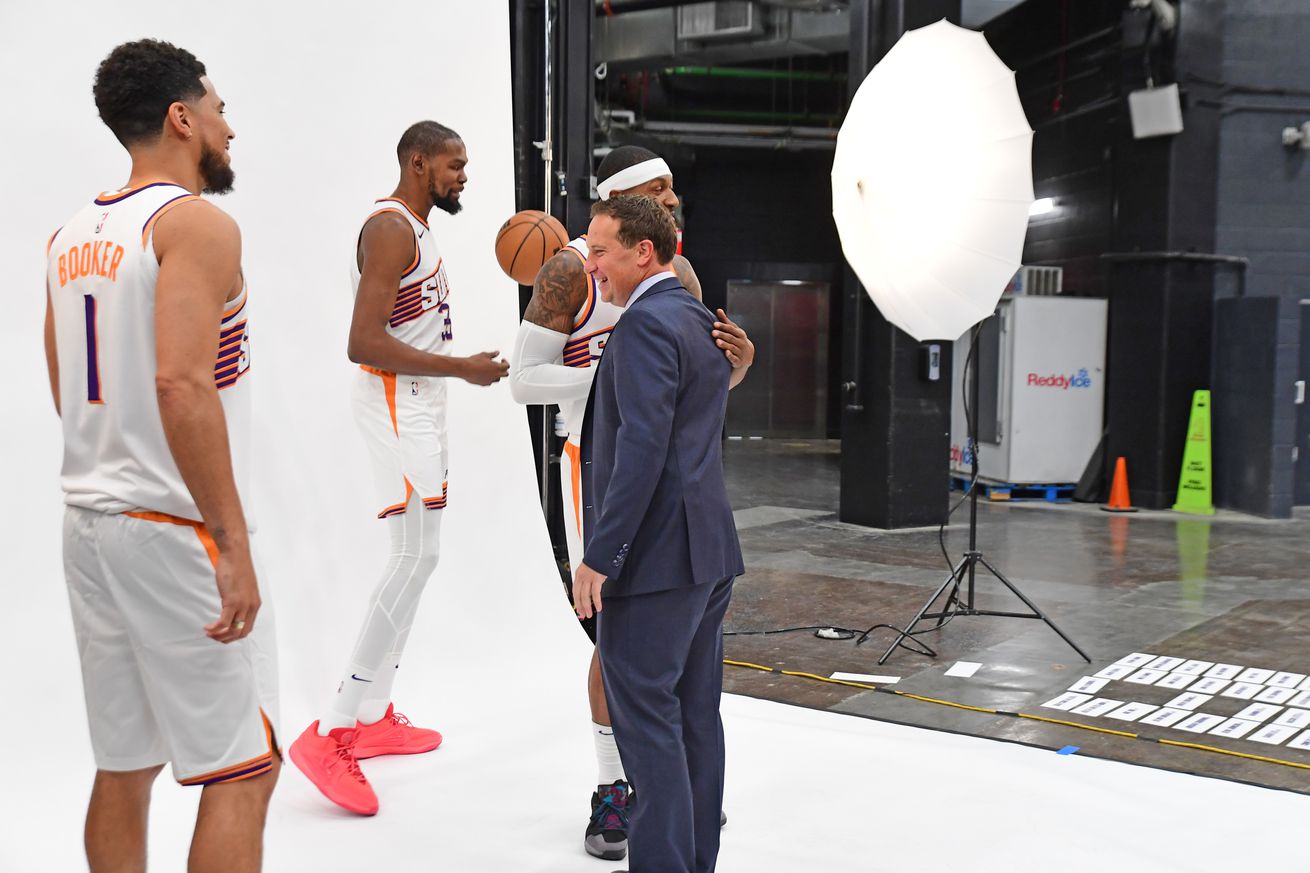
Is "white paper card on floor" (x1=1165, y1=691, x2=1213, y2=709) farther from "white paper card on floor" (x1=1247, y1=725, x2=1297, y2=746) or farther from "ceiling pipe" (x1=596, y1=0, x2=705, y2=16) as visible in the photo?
"ceiling pipe" (x1=596, y1=0, x2=705, y2=16)

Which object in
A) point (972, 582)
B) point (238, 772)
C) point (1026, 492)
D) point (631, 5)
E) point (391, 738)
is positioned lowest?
point (1026, 492)

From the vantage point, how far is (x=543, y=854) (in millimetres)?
3076


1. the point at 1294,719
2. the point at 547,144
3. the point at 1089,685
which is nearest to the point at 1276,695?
the point at 1294,719

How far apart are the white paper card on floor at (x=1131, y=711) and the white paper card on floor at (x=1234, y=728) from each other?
0.26 m

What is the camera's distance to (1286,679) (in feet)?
15.9

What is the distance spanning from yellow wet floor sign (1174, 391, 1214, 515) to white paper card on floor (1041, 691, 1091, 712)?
6.43 m

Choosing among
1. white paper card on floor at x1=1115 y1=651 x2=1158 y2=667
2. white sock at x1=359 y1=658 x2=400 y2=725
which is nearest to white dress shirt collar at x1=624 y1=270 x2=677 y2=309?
white sock at x1=359 y1=658 x2=400 y2=725

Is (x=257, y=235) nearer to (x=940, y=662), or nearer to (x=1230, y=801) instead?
(x=940, y=662)

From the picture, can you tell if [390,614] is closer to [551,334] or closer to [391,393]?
[391,393]

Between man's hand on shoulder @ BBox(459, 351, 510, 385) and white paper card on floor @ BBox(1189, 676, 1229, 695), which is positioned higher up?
man's hand on shoulder @ BBox(459, 351, 510, 385)

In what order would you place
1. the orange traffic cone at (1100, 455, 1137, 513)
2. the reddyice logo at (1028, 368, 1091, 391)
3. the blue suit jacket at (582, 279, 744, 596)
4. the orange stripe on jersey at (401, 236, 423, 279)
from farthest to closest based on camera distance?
the reddyice logo at (1028, 368, 1091, 391)
the orange traffic cone at (1100, 455, 1137, 513)
the orange stripe on jersey at (401, 236, 423, 279)
the blue suit jacket at (582, 279, 744, 596)

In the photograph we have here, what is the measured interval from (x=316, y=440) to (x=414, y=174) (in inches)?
50.6

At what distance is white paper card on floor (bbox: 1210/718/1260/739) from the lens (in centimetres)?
408

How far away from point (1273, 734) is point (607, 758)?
2518 millimetres
